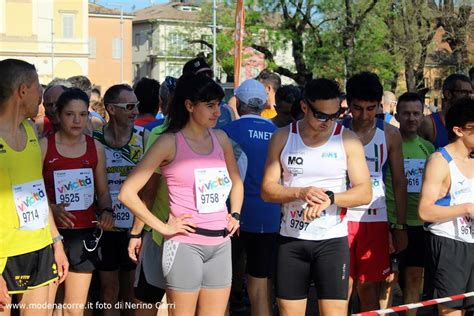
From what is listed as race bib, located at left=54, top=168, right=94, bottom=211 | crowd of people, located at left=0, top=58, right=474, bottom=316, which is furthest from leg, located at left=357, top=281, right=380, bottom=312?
race bib, located at left=54, top=168, right=94, bottom=211

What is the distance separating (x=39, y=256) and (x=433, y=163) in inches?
109

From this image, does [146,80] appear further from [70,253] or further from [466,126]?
[466,126]

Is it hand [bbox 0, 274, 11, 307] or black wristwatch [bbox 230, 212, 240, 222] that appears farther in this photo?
black wristwatch [bbox 230, 212, 240, 222]

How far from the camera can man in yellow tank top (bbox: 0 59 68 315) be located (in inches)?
177

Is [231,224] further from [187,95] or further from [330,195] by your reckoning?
[187,95]

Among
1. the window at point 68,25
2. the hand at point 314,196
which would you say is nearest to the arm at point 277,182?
the hand at point 314,196

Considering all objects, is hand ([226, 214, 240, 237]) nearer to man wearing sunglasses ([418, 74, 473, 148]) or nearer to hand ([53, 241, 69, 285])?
hand ([53, 241, 69, 285])

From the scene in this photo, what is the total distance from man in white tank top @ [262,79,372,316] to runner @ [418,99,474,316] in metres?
0.49

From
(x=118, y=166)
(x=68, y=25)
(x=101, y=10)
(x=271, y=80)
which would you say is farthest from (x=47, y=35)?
(x=118, y=166)

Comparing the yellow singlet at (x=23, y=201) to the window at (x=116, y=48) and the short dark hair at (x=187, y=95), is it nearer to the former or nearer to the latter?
the short dark hair at (x=187, y=95)

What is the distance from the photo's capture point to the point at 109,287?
→ 6188mm

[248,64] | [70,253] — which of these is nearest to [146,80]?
[70,253]

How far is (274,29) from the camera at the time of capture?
128ft

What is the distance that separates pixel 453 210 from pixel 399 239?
953 mm
